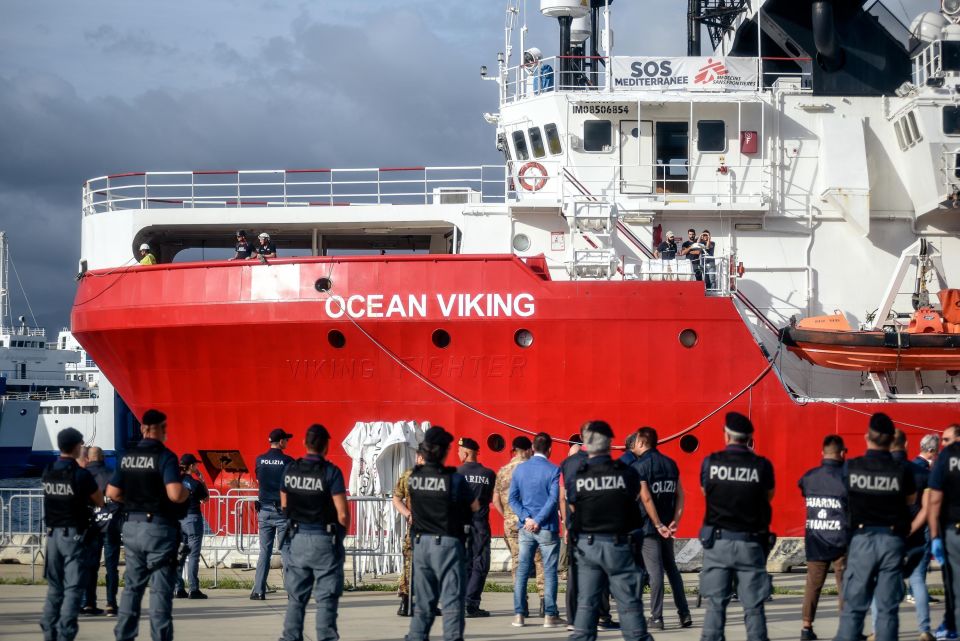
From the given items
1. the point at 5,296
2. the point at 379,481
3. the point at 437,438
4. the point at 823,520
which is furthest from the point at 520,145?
the point at 5,296

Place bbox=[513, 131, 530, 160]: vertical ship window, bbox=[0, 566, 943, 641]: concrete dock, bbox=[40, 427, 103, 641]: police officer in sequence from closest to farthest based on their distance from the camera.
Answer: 1. bbox=[40, 427, 103, 641]: police officer
2. bbox=[0, 566, 943, 641]: concrete dock
3. bbox=[513, 131, 530, 160]: vertical ship window

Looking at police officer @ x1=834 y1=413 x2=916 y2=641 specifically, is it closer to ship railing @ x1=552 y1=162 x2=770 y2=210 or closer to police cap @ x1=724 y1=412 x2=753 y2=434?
police cap @ x1=724 y1=412 x2=753 y2=434

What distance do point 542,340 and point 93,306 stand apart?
7.14m

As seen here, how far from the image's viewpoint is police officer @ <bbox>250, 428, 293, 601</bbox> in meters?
12.1

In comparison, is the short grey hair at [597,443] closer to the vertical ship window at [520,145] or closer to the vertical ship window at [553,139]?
the vertical ship window at [553,139]

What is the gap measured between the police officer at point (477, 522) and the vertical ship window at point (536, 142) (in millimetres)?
9046

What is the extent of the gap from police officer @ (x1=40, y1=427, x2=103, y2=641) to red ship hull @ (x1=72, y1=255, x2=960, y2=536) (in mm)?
7687

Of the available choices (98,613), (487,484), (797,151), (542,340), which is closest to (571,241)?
(542,340)

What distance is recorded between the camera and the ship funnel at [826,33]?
19266mm

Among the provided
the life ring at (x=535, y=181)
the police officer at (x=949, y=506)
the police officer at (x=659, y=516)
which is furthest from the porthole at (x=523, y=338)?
the police officer at (x=949, y=506)

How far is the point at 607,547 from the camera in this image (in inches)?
324

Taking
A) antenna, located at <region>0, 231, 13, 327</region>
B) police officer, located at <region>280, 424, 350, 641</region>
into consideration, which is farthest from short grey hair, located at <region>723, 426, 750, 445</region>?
antenna, located at <region>0, 231, 13, 327</region>

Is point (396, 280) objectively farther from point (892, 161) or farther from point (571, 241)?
point (892, 161)

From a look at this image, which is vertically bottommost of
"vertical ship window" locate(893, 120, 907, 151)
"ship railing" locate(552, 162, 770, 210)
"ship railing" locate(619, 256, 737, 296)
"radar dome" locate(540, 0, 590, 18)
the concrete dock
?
the concrete dock
